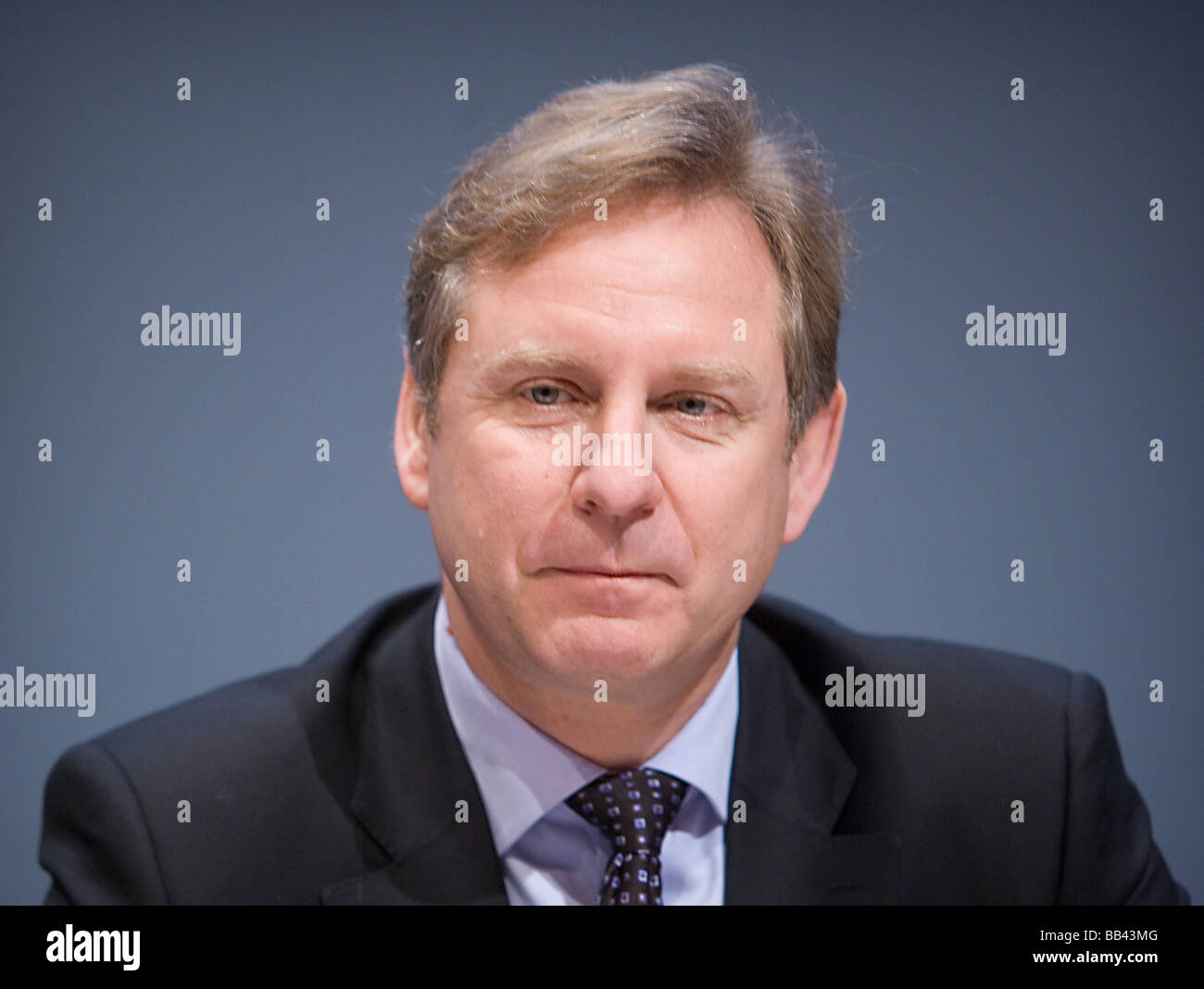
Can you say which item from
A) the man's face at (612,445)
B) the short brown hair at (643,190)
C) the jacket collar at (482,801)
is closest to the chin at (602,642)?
the man's face at (612,445)

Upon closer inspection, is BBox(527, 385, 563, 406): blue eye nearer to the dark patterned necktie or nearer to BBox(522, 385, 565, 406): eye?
BBox(522, 385, 565, 406): eye

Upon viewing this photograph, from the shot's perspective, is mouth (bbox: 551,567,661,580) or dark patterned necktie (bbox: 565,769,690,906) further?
dark patterned necktie (bbox: 565,769,690,906)

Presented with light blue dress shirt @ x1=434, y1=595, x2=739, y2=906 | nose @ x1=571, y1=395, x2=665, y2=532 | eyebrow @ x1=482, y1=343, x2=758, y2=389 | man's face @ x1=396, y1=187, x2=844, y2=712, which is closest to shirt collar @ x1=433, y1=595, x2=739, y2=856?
light blue dress shirt @ x1=434, y1=595, x2=739, y2=906

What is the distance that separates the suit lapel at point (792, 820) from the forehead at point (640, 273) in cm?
73

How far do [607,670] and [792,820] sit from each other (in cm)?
48

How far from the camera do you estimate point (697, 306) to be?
1896 millimetres

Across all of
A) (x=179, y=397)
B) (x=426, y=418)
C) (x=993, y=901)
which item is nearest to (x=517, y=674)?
(x=426, y=418)

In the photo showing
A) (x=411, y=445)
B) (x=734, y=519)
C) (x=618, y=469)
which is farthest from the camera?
(x=411, y=445)

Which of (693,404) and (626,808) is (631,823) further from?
(693,404)

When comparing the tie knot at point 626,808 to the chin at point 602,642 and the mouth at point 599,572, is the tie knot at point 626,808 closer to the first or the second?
the chin at point 602,642

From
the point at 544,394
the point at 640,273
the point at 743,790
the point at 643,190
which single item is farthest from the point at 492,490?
the point at 743,790

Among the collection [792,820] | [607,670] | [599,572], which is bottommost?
[792,820]

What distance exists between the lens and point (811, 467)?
2.16 metres

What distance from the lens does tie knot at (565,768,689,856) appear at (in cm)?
200
